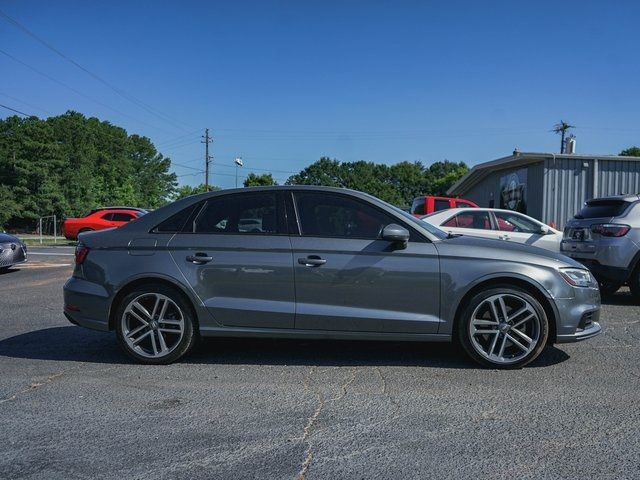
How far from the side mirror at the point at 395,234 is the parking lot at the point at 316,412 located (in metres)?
1.17

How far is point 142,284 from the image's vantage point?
16.3 ft

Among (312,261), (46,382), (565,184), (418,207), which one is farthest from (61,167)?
(312,261)

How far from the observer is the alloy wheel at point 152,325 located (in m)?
4.90

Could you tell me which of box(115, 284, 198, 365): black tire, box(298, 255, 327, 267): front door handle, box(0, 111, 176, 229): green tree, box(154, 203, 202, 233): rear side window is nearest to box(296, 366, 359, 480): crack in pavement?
box(298, 255, 327, 267): front door handle

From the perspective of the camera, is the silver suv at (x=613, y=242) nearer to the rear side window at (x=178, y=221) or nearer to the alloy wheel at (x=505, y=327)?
Result: the alloy wheel at (x=505, y=327)

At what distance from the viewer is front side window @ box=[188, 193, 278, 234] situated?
4977mm

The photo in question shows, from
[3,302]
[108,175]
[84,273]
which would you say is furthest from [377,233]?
[108,175]

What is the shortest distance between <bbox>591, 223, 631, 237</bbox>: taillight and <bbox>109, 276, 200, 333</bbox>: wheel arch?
6274 mm

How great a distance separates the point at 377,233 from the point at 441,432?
1.90 metres

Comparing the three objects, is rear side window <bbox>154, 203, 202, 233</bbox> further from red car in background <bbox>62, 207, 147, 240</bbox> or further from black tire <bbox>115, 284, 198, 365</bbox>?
red car in background <bbox>62, 207, 147, 240</bbox>

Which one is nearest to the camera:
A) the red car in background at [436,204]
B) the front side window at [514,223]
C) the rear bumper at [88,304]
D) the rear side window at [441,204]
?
the rear bumper at [88,304]

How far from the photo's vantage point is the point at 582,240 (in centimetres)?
842

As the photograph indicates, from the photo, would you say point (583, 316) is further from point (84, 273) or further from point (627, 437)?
point (84, 273)

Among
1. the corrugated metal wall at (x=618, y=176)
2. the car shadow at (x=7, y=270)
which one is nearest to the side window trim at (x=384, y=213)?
the car shadow at (x=7, y=270)
